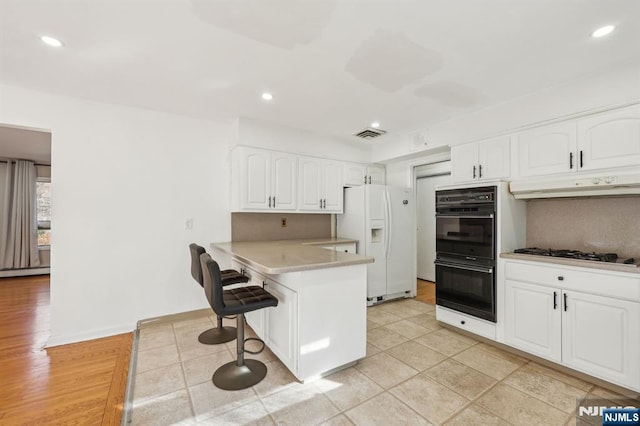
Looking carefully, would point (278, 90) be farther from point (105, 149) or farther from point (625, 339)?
point (625, 339)

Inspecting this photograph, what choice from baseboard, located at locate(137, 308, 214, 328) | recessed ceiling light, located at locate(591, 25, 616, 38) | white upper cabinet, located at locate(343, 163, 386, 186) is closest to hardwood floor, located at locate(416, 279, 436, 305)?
white upper cabinet, located at locate(343, 163, 386, 186)

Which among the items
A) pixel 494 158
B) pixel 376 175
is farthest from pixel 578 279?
pixel 376 175

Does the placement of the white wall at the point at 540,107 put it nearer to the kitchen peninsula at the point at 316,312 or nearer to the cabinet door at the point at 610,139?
the cabinet door at the point at 610,139

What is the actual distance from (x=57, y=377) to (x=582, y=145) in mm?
4811

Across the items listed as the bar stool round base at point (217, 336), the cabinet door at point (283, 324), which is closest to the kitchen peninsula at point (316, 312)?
the cabinet door at point (283, 324)

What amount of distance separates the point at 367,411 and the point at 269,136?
3124 mm

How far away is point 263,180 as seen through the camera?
140 inches

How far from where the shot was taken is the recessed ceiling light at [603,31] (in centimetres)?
178

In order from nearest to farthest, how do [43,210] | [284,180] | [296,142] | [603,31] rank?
1. [603,31]
2. [284,180]
3. [296,142]
4. [43,210]

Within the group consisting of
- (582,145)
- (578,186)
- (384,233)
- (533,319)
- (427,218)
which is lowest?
(533,319)

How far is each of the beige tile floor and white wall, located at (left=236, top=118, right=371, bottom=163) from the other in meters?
2.43

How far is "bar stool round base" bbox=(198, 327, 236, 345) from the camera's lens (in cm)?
276

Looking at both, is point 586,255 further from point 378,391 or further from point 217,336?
point 217,336

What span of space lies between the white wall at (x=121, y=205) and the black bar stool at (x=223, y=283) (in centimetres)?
63
